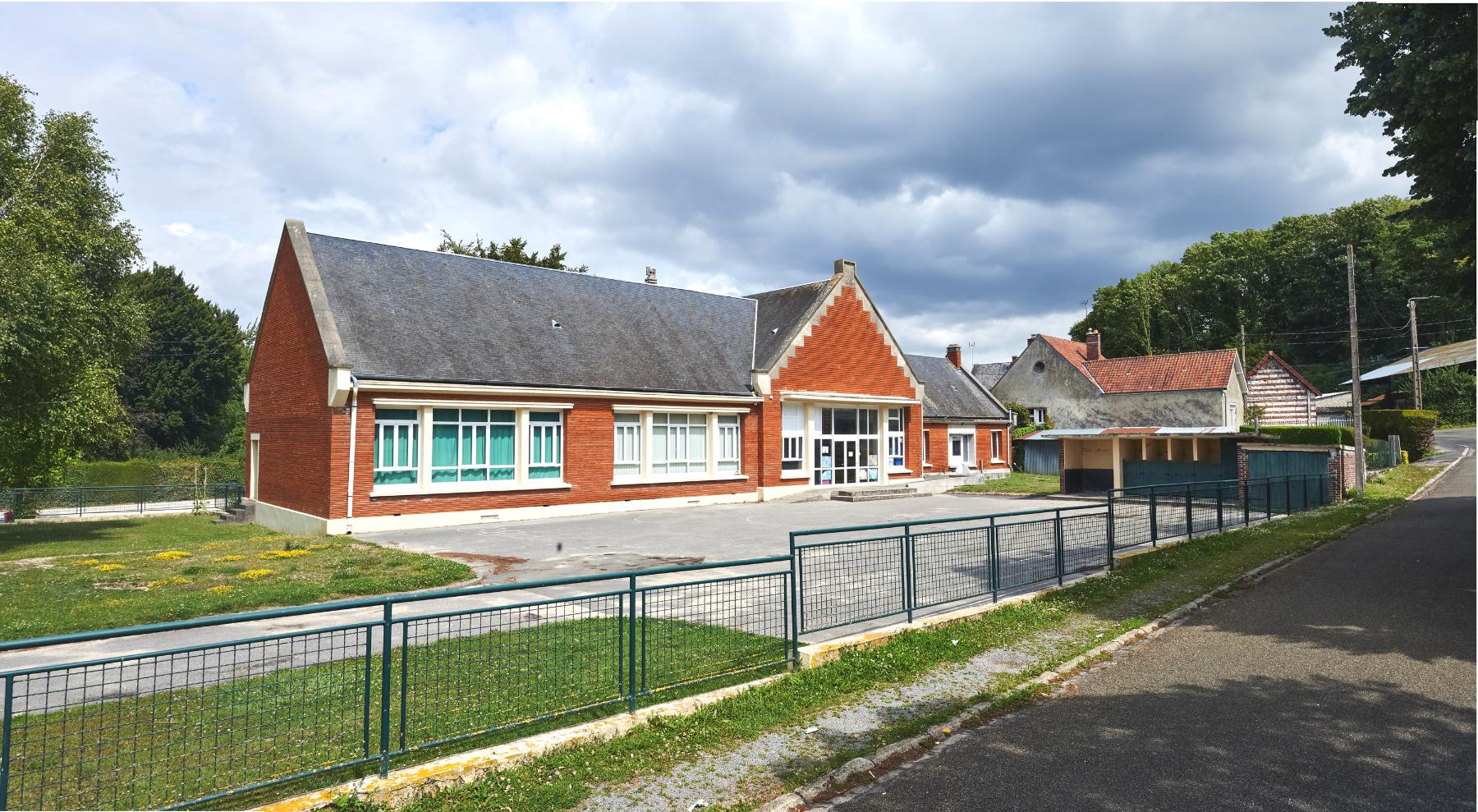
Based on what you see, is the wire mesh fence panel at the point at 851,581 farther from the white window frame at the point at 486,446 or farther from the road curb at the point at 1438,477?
the road curb at the point at 1438,477

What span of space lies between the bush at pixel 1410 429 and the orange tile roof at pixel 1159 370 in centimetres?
684

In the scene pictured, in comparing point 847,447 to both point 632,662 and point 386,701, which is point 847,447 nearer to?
point 632,662

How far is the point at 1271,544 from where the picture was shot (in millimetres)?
15102

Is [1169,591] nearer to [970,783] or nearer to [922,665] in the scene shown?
[922,665]

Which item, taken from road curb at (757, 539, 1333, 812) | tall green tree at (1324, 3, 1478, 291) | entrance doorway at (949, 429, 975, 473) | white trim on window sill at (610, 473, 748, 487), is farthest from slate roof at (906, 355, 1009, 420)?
road curb at (757, 539, 1333, 812)

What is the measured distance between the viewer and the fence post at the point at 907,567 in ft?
29.7

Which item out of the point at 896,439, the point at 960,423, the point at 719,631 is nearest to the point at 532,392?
the point at 719,631

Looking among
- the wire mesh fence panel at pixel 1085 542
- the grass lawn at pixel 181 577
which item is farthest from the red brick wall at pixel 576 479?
the wire mesh fence panel at pixel 1085 542

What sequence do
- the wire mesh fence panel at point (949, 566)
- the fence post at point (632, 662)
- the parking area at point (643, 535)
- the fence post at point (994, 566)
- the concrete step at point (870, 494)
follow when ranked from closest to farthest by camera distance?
1. the fence post at point (632, 662)
2. the wire mesh fence panel at point (949, 566)
3. the fence post at point (994, 566)
4. the parking area at point (643, 535)
5. the concrete step at point (870, 494)

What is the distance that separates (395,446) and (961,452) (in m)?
28.9

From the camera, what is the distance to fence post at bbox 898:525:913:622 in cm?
905

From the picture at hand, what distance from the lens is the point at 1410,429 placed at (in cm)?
3578

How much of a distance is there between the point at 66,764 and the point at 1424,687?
10.3 m

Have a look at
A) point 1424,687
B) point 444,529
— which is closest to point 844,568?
point 1424,687
